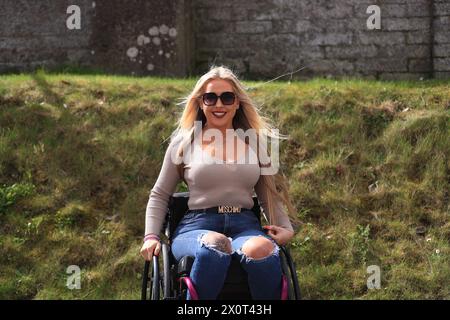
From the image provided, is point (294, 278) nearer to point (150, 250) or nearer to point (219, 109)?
point (150, 250)

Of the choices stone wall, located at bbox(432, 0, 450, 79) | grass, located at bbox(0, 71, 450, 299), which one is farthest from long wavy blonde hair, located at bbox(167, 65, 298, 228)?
stone wall, located at bbox(432, 0, 450, 79)

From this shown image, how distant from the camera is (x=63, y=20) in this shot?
997 cm

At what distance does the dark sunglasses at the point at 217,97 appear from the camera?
4.03 metres

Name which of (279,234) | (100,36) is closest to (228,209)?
(279,234)

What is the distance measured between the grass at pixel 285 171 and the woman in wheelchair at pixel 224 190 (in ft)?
6.31

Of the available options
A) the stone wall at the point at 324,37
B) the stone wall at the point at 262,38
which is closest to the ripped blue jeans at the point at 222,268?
the stone wall at the point at 262,38

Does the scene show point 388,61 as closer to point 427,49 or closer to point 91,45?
point 427,49

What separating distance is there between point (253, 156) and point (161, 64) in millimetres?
5582

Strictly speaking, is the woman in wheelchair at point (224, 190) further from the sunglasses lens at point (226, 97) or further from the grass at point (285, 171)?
the grass at point (285, 171)

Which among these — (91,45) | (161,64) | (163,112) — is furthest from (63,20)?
(163,112)

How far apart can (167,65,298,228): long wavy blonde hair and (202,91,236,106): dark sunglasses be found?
70 mm

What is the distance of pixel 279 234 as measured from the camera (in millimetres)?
3912

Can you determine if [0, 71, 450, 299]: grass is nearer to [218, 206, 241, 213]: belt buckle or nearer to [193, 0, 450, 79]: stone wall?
[193, 0, 450, 79]: stone wall

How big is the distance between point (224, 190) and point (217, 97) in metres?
0.51
